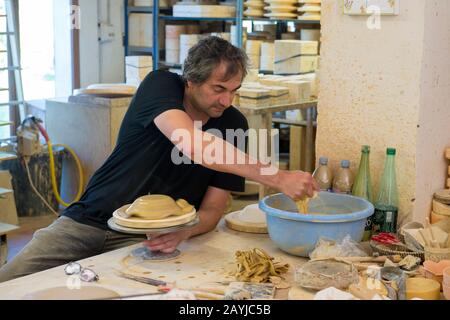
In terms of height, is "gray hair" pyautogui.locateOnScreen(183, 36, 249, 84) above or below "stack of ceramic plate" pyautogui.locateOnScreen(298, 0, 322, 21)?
below

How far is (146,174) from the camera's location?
2613mm

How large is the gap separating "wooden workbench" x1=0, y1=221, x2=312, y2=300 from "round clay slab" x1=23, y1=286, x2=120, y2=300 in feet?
0.12

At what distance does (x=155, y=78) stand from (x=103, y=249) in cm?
70

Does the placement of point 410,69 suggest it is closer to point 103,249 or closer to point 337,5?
point 337,5

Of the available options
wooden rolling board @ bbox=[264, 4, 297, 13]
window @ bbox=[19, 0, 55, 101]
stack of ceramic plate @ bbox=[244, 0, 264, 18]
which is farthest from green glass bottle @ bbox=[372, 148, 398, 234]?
window @ bbox=[19, 0, 55, 101]

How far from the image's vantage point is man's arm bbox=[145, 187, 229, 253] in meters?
2.26

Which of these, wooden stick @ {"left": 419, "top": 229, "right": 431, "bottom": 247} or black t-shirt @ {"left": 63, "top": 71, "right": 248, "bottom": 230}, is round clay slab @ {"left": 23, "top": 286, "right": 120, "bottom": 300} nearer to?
black t-shirt @ {"left": 63, "top": 71, "right": 248, "bottom": 230}

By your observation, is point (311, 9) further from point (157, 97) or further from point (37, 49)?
point (157, 97)

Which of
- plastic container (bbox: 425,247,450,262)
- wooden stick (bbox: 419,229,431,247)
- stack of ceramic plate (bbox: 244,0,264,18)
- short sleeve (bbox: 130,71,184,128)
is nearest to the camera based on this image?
plastic container (bbox: 425,247,450,262)

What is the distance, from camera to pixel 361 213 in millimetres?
2207

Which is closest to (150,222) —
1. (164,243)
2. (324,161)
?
(164,243)

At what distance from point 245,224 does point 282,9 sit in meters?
4.16
